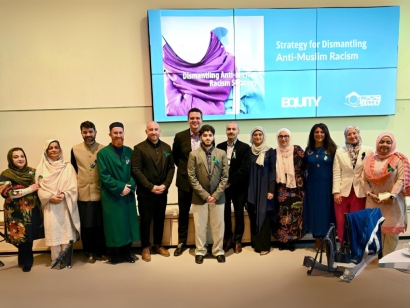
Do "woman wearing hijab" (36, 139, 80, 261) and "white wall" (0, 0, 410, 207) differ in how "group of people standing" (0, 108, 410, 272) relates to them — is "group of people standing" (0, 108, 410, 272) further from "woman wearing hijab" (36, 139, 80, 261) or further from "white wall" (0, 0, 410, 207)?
"white wall" (0, 0, 410, 207)

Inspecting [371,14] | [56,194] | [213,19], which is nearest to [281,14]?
[213,19]

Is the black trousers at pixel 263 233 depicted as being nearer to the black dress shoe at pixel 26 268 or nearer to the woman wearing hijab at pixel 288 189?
the woman wearing hijab at pixel 288 189

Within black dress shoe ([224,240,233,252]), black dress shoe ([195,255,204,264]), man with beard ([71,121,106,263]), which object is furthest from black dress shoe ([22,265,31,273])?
black dress shoe ([224,240,233,252])

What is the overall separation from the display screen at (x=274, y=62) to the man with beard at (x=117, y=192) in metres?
1.22

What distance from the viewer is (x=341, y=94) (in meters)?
4.31

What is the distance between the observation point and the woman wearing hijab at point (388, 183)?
A: 3004mm

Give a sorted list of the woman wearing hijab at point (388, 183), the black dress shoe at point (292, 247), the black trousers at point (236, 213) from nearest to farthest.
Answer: the woman wearing hijab at point (388, 183), the black trousers at point (236, 213), the black dress shoe at point (292, 247)

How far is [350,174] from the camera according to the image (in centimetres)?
326

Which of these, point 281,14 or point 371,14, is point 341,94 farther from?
point 281,14

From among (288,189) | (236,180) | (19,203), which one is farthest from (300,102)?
(19,203)

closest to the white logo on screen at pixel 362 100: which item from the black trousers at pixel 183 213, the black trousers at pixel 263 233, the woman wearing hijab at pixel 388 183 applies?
the woman wearing hijab at pixel 388 183

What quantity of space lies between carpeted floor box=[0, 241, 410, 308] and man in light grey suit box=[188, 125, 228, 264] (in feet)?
1.23

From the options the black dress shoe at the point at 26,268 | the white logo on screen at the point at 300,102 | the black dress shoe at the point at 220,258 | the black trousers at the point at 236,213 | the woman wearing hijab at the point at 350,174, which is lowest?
the black dress shoe at the point at 26,268

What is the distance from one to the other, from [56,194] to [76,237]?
21.8 inches
